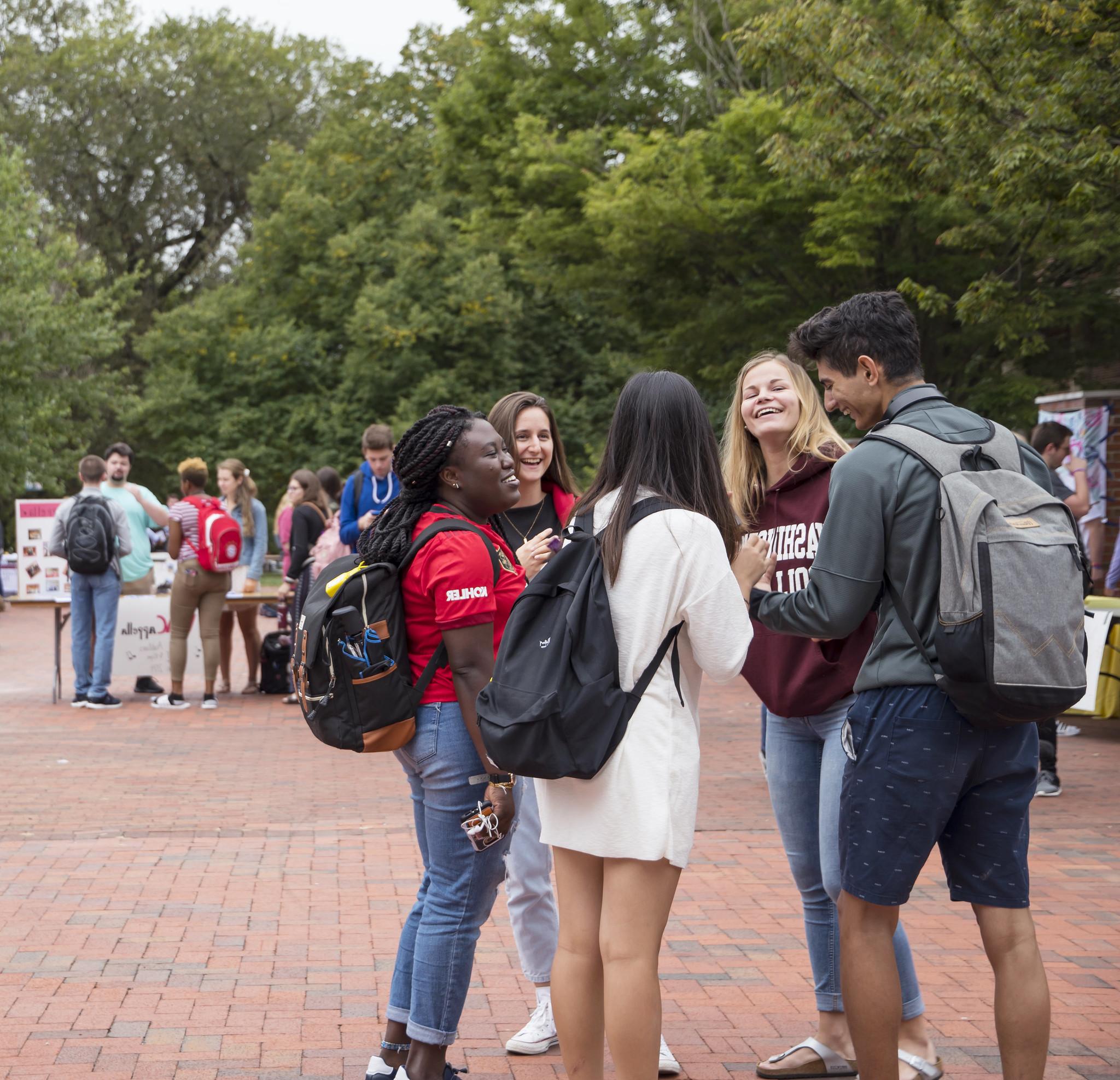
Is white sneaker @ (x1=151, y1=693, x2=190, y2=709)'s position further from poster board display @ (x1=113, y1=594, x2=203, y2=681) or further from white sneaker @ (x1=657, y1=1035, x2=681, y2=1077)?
white sneaker @ (x1=657, y1=1035, x2=681, y2=1077)

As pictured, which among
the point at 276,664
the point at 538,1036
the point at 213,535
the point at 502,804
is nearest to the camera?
the point at 502,804

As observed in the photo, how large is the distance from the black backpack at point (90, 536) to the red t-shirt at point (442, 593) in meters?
8.48

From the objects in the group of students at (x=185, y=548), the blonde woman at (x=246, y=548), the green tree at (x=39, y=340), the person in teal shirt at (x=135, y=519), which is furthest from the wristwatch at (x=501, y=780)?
the green tree at (x=39, y=340)

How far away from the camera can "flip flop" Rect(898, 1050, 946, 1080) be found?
377 centimetres

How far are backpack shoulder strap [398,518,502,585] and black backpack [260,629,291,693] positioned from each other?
9.58m

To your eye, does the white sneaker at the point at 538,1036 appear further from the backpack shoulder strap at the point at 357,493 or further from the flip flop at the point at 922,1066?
the backpack shoulder strap at the point at 357,493

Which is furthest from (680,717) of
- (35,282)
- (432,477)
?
(35,282)

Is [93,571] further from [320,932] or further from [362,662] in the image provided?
[362,662]

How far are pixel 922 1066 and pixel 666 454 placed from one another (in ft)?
6.18

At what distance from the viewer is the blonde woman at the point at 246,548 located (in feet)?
41.0

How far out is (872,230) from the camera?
51.9 ft

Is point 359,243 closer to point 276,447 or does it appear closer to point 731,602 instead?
point 276,447

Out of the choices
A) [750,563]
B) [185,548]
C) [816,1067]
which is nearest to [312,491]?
[185,548]

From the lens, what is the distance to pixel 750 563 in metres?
3.32
